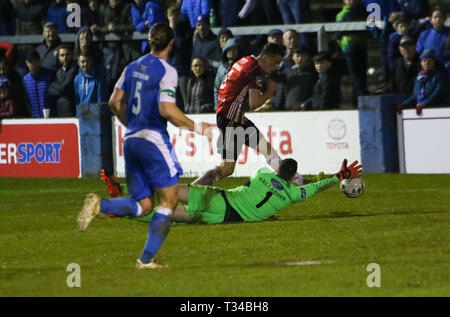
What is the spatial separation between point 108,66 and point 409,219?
11.0 m

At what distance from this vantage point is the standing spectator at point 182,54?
21.5 m

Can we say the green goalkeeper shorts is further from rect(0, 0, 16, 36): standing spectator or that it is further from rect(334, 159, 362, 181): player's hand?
rect(0, 0, 16, 36): standing spectator

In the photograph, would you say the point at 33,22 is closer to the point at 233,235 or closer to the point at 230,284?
the point at 233,235

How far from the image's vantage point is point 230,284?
910 centimetres

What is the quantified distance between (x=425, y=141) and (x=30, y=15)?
10287 mm

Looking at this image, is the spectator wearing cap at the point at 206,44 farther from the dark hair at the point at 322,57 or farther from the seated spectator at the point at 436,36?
the seated spectator at the point at 436,36

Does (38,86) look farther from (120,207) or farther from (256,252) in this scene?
(120,207)

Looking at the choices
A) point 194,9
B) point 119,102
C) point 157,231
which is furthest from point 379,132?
point 157,231

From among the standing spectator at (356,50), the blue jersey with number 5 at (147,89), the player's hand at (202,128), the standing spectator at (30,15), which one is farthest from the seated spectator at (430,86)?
the blue jersey with number 5 at (147,89)

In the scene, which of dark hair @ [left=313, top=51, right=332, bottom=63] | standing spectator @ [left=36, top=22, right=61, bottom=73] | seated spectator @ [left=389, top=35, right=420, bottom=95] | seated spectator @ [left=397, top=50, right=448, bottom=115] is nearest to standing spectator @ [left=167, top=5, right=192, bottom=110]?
standing spectator @ [left=36, top=22, right=61, bottom=73]

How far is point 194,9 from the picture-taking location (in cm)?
2189

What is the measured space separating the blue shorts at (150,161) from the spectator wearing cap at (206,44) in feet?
37.0

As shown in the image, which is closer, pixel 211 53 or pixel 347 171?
pixel 347 171

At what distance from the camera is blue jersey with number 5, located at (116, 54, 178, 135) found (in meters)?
9.84
